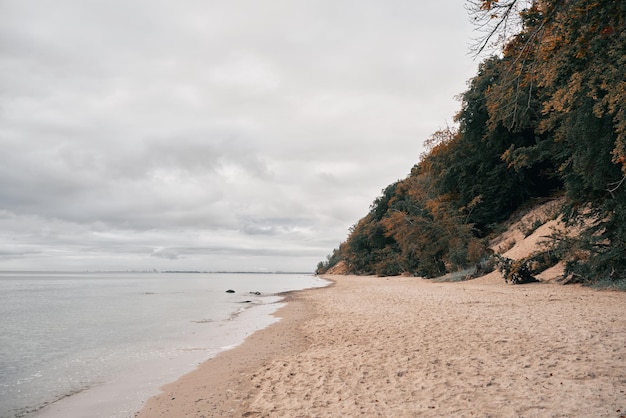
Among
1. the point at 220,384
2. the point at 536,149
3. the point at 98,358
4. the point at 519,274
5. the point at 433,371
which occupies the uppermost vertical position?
the point at 536,149

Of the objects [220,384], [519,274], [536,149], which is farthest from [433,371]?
[536,149]

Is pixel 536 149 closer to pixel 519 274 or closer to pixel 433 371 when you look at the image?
pixel 519 274

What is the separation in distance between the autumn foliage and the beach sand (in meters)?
4.13

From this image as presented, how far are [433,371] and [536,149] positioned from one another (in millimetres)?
25659

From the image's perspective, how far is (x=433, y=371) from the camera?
20.4 feet

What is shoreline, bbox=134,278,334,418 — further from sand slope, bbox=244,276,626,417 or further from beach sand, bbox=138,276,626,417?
sand slope, bbox=244,276,626,417

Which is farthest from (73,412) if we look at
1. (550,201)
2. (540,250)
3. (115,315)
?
(550,201)

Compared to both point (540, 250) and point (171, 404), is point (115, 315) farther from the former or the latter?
point (540, 250)

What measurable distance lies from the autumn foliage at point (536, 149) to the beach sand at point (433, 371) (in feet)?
13.6

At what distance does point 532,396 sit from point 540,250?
18281mm

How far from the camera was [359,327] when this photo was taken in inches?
445

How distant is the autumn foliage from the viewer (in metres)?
6.97

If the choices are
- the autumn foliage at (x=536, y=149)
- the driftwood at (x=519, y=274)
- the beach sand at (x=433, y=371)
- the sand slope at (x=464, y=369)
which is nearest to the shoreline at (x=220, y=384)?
the beach sand at (x=433, y=371)

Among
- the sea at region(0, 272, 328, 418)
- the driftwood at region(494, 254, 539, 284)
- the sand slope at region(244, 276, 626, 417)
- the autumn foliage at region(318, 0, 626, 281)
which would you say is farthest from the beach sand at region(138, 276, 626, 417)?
Result: the driftwood at region(494, 254, 539, 284)
